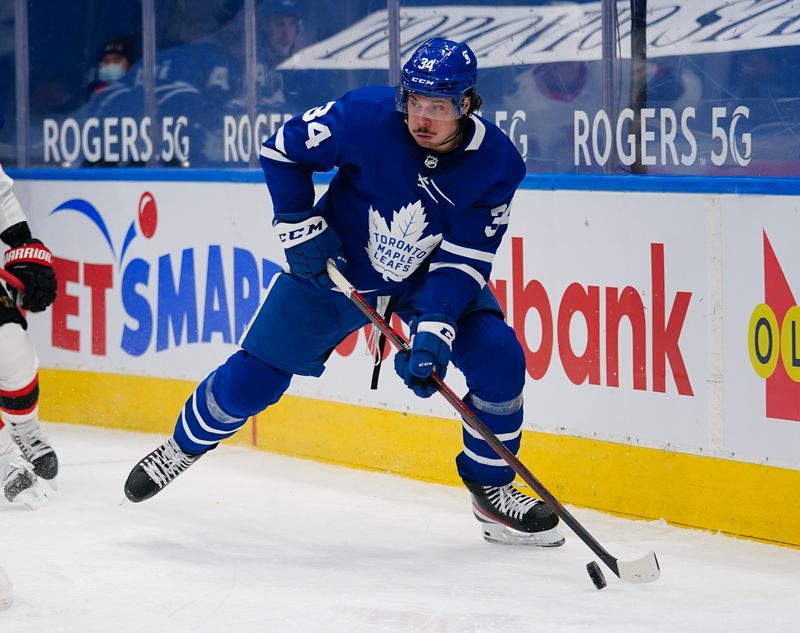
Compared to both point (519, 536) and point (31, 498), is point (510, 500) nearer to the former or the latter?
point (519, 536)

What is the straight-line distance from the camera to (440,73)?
11.5 ft

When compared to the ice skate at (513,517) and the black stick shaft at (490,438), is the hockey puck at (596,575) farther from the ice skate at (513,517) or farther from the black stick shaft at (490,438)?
the ice skate at (513,517)

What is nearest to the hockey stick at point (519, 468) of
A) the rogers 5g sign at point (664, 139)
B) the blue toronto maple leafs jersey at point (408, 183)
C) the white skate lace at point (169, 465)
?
the blue toronto maple leafs jersey at point (408, 183)

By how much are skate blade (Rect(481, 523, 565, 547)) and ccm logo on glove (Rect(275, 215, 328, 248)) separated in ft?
2.71

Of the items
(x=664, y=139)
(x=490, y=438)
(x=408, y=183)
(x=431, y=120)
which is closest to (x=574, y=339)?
(x=664, y=139)

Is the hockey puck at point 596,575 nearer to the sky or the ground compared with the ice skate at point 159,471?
nearer to the ground

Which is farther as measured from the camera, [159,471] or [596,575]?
[159,471]

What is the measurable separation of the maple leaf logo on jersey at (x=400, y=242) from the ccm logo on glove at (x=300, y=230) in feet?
0.40

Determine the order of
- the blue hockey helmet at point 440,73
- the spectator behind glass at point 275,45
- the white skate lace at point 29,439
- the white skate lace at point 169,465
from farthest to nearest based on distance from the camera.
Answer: the spectator behind glass at point 275,45
the white skate lace at point 29,439
the white skate lace at point 169,465
the blue hockey helmet at point 440,73

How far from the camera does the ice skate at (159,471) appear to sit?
401 centimetres

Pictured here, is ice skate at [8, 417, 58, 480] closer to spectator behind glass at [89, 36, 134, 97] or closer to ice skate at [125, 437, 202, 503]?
ice skate at [125, 437, 202, 503]

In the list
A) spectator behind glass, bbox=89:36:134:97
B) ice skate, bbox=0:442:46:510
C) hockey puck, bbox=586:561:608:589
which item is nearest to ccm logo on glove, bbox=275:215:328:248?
hockey puck, bbox=586:561:608:589

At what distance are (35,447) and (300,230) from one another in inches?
48.9

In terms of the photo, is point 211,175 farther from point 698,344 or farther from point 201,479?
point 698,344
